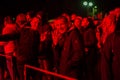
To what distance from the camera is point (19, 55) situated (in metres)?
7.59

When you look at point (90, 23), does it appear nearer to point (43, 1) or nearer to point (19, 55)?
point (19, 55)

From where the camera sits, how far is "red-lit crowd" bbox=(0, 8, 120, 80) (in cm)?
543

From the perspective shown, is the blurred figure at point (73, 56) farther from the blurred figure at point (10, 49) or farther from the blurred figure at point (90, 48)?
the blurred figure at point (10, 49)

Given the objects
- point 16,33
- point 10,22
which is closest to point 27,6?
point 10,22

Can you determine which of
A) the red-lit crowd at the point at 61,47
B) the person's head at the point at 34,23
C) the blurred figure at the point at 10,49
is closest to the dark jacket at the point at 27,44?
the red-lit crowd at the point at 61,47

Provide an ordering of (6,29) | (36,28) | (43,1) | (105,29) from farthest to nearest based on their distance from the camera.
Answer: (43,1)
(6,29)
(36,28)
(105,29)

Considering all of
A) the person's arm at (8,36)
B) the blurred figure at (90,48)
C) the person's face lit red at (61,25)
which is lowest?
the blurred figure at (90,48)

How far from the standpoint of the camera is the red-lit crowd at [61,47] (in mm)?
5434

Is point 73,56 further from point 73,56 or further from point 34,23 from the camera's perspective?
point 34,23

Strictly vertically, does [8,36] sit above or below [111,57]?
above

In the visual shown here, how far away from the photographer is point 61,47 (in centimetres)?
759

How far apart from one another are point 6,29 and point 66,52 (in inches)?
113

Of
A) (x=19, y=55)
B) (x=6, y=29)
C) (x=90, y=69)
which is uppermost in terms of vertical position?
(x=6, y=29)

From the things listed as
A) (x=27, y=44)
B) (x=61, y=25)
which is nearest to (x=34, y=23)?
(x=27, y=44)
